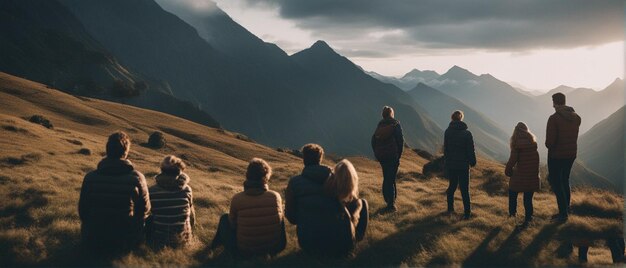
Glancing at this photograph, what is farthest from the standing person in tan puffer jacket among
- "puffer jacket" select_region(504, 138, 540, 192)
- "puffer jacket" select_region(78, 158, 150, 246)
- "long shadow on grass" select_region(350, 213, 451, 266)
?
"puffer jacket" select_region(78, 158, 150, 246)

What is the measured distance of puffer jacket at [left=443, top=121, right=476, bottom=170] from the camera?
41.7ft

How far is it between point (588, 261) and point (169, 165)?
936 centimetres

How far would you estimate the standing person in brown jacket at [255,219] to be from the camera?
8.41 meters

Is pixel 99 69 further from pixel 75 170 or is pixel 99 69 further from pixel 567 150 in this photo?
pixel 567 150

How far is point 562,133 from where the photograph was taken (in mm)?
12492

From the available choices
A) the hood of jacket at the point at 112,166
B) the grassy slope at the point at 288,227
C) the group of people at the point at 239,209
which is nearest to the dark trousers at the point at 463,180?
the grassy slope at the point at 288,227

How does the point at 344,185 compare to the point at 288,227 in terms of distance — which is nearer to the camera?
the point at 344,185

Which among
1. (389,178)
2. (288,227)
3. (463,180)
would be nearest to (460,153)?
(463,180)

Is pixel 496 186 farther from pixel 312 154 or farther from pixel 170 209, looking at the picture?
pixel 170 209

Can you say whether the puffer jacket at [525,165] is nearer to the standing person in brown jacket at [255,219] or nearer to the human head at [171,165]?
the standing person in brown jacket at [255,219]

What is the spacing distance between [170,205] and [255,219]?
1999 mm

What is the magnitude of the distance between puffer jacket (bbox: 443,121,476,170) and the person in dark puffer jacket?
7.86 meters

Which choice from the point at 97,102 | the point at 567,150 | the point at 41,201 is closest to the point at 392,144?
the point at 567,150

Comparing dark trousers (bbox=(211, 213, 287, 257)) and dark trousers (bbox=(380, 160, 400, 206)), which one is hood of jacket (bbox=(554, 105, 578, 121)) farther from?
dark trousers (bbox=(211, 213, 287, 257))
